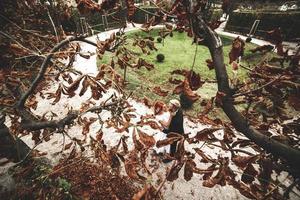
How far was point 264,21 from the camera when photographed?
2216 centimetres

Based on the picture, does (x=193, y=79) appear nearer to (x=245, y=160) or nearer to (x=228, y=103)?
(x=228, y=103)

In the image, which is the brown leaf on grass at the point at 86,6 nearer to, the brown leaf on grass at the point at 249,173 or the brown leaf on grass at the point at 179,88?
the brown leaf on grass at the point at 179,88

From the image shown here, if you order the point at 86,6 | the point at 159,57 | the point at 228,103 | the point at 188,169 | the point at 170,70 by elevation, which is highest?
the point at 86,6

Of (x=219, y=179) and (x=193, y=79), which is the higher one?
(x=193, y=79)

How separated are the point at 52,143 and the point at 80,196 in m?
2.55

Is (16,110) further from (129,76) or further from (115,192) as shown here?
(129,76)

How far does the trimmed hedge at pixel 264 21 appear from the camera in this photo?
1922 centimetres

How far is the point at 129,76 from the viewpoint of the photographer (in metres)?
11.5

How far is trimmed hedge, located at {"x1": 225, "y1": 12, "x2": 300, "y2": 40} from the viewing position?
1922 cm

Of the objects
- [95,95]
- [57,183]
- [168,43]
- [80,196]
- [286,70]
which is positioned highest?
[286,70]

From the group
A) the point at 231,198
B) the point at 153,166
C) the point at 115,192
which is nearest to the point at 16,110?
the point at 115,192

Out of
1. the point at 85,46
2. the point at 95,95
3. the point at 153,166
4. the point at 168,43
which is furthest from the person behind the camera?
the point at 168,43

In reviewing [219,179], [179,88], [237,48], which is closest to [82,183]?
[219,179]

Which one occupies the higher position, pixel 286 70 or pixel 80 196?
pixel 286 70
